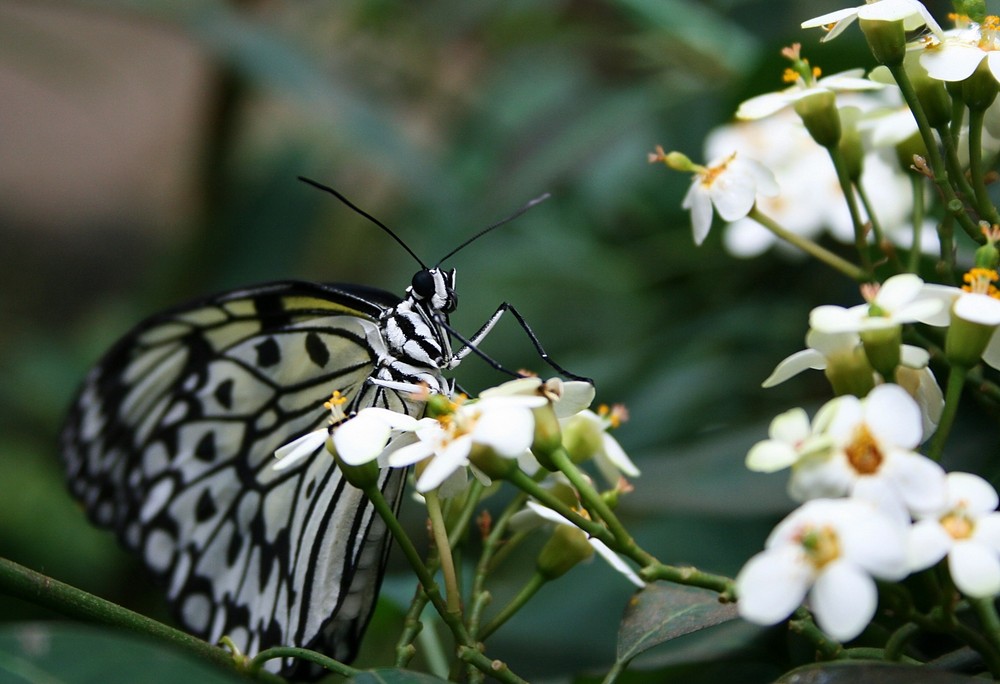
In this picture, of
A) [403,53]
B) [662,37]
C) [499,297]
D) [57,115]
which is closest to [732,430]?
[662,37]

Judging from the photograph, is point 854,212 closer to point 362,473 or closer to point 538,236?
point 362,473

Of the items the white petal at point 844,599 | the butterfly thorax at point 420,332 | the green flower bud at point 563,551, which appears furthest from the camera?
the butterfly thorax at point 420,332

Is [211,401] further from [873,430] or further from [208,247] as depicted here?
[208,247]

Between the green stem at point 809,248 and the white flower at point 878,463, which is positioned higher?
the green stem at point 809,248

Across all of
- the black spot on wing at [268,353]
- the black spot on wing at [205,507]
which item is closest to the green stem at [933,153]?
the black spot on wing at [268,353]

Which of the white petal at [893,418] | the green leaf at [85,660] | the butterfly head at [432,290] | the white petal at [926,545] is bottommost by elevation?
the green leaf at [85,660]

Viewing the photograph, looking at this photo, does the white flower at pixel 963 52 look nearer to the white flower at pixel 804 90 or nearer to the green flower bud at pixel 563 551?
the white flower at pixel 804 90

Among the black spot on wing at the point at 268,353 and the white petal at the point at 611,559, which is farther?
the black spot on wing at the point at 268,353
